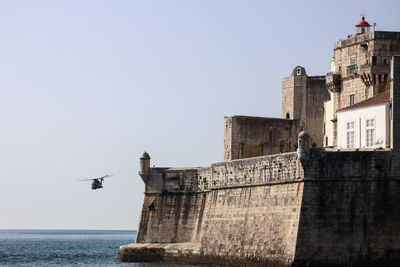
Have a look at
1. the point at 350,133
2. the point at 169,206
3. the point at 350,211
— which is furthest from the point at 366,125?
the point at 169,206

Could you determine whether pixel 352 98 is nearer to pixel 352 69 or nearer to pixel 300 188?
pixel 352 69

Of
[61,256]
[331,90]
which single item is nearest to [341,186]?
[331,90]

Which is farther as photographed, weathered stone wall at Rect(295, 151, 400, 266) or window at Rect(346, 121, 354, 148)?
window at Rect(346, 121, 354, 148)

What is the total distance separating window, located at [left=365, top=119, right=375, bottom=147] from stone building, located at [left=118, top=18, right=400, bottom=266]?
96 millimetres

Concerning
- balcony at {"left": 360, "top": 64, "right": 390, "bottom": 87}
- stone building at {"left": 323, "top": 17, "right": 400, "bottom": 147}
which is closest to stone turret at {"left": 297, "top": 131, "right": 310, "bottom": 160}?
stone building at {"left": 323, "top": 17, "right": 400, "bottom": 147}

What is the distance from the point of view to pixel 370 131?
39.8 meters

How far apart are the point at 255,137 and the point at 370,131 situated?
13840mm

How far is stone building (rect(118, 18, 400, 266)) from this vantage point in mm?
37188

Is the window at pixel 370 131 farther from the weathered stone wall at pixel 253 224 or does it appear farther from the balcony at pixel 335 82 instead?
the balcony at pixel 335 82

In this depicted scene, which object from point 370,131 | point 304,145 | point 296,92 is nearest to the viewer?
point 304,145

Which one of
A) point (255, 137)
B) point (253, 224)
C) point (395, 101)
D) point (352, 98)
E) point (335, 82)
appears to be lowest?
point (253, 224)

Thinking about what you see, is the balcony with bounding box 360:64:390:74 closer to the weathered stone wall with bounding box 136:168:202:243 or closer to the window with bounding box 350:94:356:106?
the window with bounding box 350:94:356:106

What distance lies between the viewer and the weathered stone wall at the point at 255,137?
5272cm

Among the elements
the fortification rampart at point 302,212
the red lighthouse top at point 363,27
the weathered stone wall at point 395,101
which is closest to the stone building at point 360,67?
the red lighthouse top at point 363,27
